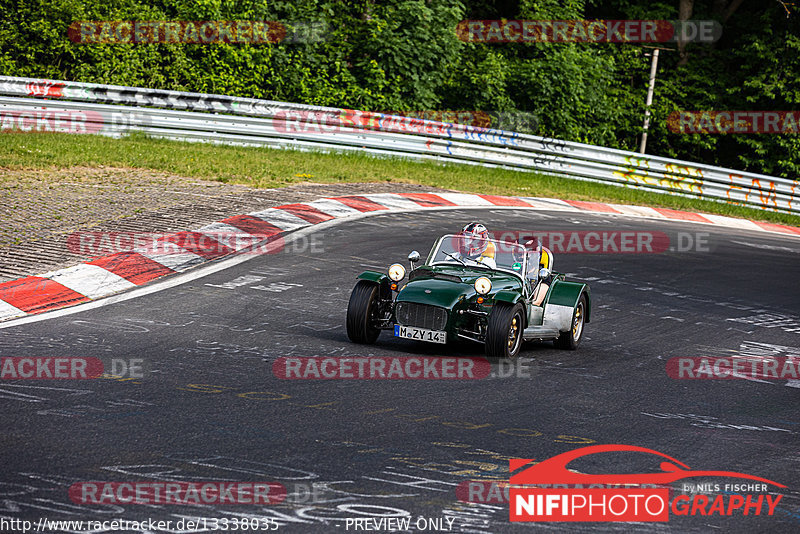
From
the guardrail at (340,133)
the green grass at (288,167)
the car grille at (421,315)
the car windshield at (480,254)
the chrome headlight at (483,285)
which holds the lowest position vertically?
the car grille at (421,315)

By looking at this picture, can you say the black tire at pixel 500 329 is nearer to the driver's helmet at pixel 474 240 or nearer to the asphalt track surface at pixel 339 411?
the asphalt track surface at pixel 339 411

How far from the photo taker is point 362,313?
8.02 m

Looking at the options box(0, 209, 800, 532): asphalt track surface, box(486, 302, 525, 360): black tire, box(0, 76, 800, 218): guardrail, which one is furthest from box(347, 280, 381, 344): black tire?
box(0, 76, 800, 218): guardrail

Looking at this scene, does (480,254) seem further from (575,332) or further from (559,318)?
(575,332)

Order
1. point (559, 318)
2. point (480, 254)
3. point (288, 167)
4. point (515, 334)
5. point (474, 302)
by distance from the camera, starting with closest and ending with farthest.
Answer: point (474, 302)
point (515, 334)
point (559, 318)
point (480, 254)
point (288, 167)

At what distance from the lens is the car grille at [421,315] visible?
25.6ft

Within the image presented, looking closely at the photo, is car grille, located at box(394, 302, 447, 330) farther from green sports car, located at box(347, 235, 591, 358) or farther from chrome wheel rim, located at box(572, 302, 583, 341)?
chrome wheel rim, located at box(572, 302, 583, 341)

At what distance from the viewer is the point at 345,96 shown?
2405 cm

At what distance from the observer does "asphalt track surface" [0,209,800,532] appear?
4.60 meters

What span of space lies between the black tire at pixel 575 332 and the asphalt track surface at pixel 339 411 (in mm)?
141

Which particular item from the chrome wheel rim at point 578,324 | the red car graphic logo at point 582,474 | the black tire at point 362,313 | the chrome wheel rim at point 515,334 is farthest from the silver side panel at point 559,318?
the red car graphic logo at point 582,474

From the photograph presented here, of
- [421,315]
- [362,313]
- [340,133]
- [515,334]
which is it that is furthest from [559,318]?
[340,133]

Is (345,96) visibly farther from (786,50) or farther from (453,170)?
(786,50)

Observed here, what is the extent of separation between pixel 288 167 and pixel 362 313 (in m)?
10.0
